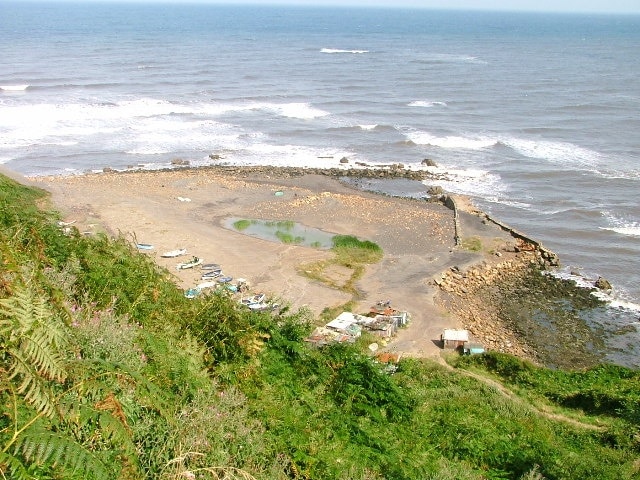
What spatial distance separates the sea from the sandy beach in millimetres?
4139

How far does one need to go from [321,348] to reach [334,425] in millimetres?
4086

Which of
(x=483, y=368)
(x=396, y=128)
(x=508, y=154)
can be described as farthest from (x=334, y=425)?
(x=396, y=128)

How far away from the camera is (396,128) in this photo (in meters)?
52.1

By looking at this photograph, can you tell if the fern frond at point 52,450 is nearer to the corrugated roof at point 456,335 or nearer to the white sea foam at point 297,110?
the corrugated roof at point 456,335

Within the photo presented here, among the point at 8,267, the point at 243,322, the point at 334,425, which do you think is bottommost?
the point at 334,425

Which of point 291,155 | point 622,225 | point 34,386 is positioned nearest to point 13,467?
point 34,386

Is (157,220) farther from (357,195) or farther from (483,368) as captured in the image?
(483,368)

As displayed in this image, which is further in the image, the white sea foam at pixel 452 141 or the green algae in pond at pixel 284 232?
the white sea foam at pixel 452 141

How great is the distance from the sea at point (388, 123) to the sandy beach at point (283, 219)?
4.14 meters

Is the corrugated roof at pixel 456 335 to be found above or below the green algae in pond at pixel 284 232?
above

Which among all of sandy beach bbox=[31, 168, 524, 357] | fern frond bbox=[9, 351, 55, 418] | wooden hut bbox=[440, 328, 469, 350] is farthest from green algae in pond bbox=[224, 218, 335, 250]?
fern frond bbox=[9, 351, 55, 418]

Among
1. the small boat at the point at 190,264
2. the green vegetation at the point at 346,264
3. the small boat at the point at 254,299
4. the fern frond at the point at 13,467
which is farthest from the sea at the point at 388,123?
the fern frond at the point at 13,467

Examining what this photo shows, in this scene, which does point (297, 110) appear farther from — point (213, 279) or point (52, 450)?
point (52, 450)

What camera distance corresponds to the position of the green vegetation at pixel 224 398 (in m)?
4.25
